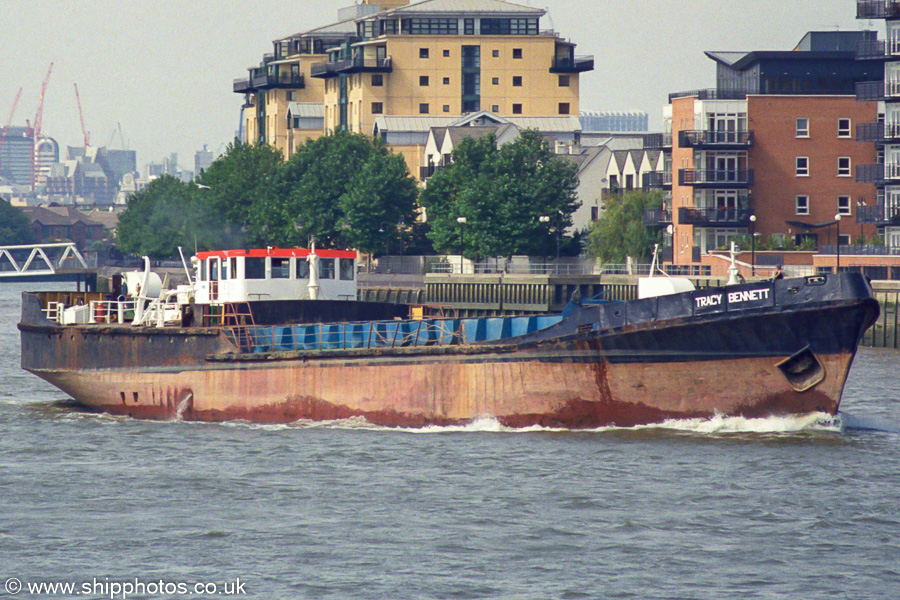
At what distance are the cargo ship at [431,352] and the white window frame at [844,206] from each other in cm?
5477

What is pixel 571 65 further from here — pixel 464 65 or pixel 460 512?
pixel 460 512

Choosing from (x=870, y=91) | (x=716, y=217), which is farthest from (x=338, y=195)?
(x=870, y=91)

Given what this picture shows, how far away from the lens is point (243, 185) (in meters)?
136

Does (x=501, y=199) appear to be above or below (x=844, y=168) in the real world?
below

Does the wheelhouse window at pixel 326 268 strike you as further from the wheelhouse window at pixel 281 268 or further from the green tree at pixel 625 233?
the green tree at pixel 625 233

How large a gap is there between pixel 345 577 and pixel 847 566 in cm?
803

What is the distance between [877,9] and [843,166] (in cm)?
1508

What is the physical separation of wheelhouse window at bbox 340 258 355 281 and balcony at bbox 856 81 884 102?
4618 centimetres

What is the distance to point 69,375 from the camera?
136 feet

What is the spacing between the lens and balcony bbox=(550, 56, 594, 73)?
145375mm

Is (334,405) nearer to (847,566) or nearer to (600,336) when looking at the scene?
(600,336)

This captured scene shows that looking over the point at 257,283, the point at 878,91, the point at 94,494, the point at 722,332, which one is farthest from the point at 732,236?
the point at 94,494

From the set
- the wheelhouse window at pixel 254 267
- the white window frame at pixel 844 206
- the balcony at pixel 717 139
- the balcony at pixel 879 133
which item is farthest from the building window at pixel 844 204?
the wheelhouse window at pixel 254 267

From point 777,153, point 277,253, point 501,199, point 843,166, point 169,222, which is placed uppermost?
point 777,153
